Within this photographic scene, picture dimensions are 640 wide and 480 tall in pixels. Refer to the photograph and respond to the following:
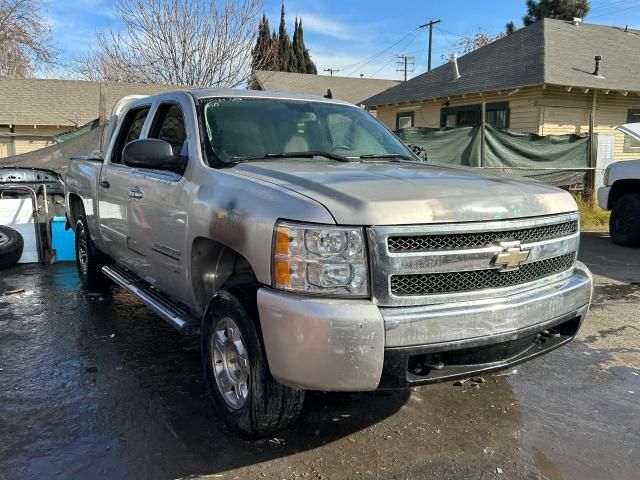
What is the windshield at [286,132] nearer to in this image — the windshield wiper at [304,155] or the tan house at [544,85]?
the windshield wiper at [304,155]

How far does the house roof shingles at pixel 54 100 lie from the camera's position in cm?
2562

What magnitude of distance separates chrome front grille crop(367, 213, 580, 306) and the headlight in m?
0.07

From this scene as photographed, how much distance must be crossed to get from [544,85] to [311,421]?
47.0 feet

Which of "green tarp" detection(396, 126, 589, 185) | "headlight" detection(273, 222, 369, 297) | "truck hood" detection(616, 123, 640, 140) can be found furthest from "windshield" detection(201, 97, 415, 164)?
"green tarp" detection(396, 126, 589, 185)

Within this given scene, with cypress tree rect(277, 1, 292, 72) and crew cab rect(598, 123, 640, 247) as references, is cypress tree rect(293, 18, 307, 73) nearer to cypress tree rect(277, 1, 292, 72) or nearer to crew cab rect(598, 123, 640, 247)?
cypress tree rect(277, 1, 292, 72)

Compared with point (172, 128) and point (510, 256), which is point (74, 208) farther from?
point (510, 256)

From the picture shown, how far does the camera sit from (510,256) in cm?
285

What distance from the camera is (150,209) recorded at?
4.04 metres

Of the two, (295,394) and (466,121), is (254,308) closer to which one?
(295,394)

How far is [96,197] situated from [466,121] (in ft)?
49.8

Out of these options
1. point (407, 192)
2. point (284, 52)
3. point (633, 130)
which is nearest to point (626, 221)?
point (633, 130)

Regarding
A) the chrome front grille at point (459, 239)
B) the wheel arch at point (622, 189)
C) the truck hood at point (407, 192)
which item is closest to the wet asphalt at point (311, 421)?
the chrome front grille at point (459, 239)

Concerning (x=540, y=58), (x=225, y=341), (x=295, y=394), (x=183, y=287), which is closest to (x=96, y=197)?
(x=183, y=287)

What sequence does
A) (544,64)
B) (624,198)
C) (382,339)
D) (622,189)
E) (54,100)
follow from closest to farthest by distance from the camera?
(382,339) → (624,198) → (622,189) → (544,64) → (54,100)
